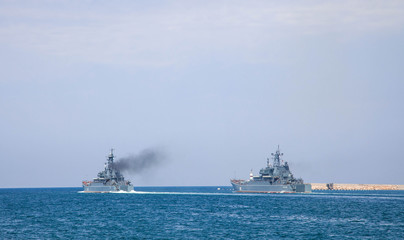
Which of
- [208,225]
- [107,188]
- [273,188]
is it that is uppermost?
[107,188]

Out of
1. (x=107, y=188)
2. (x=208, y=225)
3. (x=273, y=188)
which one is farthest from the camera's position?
(x=273, y=188)

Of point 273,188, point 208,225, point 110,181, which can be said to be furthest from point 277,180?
point 208,225

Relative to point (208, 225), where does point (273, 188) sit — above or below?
above

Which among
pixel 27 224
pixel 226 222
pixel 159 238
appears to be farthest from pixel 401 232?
pixel 27 224

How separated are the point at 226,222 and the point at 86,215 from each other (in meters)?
22.8

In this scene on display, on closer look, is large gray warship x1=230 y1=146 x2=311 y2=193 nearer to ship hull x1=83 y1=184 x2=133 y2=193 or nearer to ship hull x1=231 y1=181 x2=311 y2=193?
ship hull x1=231 y1=181 x2=311 y2=193

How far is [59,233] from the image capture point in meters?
56.8

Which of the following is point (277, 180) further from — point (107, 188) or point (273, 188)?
point (107, 188)

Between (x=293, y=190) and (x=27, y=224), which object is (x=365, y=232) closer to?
(x=27, y=224)

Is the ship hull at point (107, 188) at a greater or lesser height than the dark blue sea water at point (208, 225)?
greater

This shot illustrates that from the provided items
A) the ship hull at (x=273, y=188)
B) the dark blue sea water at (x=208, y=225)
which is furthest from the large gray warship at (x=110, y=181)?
the dark blue sea water at (x=208, y=225)

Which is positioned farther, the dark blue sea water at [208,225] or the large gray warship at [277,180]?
the large gray warship at [277,180]

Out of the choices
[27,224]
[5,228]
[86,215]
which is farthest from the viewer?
[86,215]

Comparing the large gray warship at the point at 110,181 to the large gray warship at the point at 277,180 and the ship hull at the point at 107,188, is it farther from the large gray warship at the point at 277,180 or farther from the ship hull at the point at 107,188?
the large gray warship at the point at 277,180
